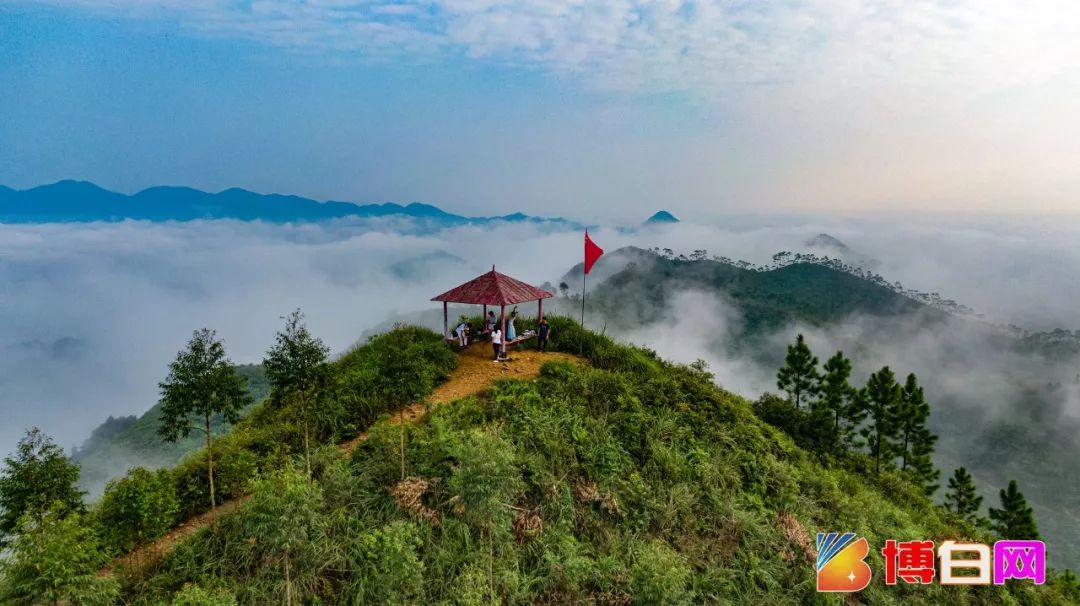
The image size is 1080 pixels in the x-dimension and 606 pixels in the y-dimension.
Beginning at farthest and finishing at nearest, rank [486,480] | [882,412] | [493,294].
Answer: [882,412]
[493,294]
[486,480]

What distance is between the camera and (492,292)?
17172 millimetres

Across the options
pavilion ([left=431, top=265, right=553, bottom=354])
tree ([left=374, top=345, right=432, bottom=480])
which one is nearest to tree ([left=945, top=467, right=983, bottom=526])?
pavilion ([left=431, top=265, right=553, bottom=354])

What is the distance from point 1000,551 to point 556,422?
39.6 feet

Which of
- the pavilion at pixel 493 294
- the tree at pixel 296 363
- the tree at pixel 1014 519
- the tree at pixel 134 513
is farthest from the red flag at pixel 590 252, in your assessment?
the tree at pixel 1014 519

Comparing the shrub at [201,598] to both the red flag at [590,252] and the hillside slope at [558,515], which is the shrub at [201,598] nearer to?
the hillside slope at [558,515]

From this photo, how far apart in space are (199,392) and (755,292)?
10102 cm

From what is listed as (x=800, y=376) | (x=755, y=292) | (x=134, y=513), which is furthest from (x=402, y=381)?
(x=755, y=292)

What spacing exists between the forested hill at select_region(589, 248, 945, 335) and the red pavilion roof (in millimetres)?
69303

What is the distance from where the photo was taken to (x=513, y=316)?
19406mm

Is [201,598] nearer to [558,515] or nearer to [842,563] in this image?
[558,515]

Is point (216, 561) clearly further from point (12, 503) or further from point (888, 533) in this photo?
point (888, 533)

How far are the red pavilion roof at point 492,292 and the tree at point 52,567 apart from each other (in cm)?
1107

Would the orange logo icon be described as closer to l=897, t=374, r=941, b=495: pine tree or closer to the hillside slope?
the hillside slope

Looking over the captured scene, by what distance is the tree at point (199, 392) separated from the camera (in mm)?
10156
